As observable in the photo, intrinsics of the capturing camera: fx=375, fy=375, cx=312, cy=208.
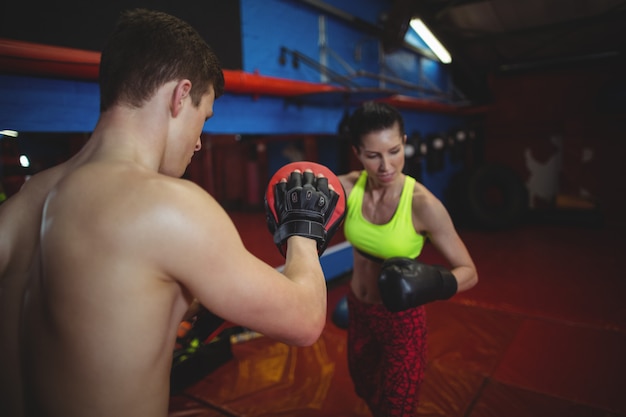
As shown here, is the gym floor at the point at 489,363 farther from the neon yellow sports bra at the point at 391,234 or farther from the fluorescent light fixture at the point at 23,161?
the fluorescent light fixture at the point at 23,161

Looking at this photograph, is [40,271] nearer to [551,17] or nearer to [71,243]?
[71,243]

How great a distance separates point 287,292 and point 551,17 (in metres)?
7.16

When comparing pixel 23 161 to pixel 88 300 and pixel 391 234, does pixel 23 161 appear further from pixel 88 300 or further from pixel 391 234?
pixel 391 234

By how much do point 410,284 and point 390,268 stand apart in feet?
0.38

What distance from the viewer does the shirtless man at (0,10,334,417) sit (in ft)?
2.64

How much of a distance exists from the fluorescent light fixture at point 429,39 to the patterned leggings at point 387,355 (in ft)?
15.6

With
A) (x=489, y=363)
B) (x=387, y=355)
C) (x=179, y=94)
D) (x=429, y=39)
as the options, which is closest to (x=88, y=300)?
(x=179, y=94)

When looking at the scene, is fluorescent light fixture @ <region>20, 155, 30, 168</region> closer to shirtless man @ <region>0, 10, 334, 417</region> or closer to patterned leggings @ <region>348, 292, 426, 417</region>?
shirtless man @ <region>0, 10, 334, 417</region>

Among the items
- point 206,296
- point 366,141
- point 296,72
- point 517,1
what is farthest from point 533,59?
point 206,296

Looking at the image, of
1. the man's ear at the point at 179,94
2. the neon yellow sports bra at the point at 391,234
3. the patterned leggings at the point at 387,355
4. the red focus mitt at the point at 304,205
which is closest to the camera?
the man's ear at the point at 179,94

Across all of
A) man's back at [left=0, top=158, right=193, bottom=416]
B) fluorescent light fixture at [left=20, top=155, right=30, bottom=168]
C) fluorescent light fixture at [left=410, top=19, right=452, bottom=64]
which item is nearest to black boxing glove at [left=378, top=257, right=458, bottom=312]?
man's back at [left=0, top=158, right=193, bottom=416]

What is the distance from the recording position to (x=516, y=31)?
21.1 ft

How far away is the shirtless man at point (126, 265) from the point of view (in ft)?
2.64

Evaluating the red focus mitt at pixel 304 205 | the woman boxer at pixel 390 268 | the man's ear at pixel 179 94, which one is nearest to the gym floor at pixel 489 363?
the woman boxer at pixel 390 268
